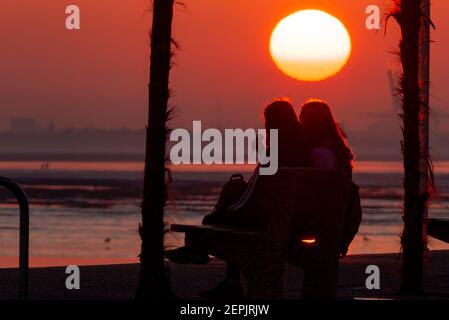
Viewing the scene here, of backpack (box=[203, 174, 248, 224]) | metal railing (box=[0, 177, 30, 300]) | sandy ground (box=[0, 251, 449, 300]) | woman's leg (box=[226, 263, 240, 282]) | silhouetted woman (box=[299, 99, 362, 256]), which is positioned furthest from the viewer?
sandy ground (box=[0, 251, 449, 300])

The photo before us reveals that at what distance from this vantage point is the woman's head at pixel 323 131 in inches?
400

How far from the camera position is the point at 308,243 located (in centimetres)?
976

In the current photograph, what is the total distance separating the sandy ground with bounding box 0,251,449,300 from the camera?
1180 cm

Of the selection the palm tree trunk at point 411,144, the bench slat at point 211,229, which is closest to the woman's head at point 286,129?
the bench slat at point 211,229

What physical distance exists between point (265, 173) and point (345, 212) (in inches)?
34.3

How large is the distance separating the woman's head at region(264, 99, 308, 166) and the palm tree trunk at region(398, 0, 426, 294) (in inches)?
92.8

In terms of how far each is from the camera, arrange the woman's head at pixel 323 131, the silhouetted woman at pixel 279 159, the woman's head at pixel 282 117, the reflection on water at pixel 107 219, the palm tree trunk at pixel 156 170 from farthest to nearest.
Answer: the reflection on water at pixel 107 219 < the palm tree trunk at pixel 156 170 < the woman's head at pixel 323 131 < the woman's head at pixel 282 117 < the silhouetted woman at pixel 279 159

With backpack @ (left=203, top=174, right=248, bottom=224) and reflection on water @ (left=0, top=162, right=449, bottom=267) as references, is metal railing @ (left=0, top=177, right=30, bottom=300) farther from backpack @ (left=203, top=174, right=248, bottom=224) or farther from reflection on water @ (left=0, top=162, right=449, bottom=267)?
reflection on water @ (left=0, top=162, right=449, bottom=267)

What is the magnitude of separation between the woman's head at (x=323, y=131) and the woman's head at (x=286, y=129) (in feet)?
1.09

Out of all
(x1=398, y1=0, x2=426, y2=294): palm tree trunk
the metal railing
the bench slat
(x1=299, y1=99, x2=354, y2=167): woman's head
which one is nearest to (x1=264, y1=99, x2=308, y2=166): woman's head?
(x1=299, y1=99, x2=354, y2=167): woman's head

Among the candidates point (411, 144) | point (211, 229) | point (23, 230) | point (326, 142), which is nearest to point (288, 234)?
point (211, 229)

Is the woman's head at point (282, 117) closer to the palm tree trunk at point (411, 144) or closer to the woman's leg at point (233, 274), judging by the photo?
the woman's leg at point (233, 274)

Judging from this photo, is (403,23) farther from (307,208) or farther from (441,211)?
(441,211)
